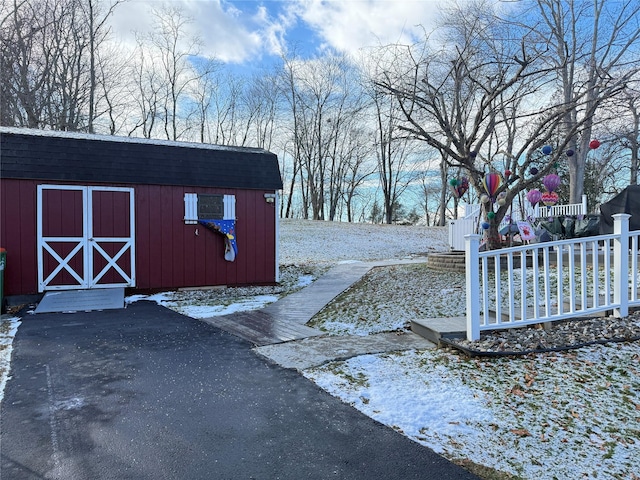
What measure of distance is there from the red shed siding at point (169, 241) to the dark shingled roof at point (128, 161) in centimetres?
19

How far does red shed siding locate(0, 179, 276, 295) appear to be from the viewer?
271 inches

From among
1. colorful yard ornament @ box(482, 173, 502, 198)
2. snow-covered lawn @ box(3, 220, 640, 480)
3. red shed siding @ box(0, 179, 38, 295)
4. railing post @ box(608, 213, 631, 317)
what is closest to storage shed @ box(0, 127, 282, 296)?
red shed siding @ box(0, 179, 38, 295)

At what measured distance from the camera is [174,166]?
8.00 m

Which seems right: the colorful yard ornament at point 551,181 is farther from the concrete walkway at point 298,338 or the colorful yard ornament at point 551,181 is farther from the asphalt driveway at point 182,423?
the asphalt driveway at point 182,423

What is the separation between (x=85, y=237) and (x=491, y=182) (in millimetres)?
7529

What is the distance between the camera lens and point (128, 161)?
765cm

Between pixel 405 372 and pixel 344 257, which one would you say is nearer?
pixel 405 372

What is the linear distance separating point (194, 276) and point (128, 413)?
5602 millimetres

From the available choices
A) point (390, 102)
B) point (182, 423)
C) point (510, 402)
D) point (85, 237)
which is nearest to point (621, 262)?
point (510, 402)

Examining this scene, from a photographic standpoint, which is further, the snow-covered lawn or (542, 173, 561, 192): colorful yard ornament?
(542, 173, 561, 192): colorful yard ornament

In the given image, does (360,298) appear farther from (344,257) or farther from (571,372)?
(344,257)

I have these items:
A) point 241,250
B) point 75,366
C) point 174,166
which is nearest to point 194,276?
point 241,250

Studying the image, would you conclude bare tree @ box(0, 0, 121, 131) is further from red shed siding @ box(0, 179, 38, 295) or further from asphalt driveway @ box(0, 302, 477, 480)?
asphalt driveway @ box(0, 302, 477, 480)

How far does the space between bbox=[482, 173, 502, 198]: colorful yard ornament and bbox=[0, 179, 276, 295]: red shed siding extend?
4313 millimetres
